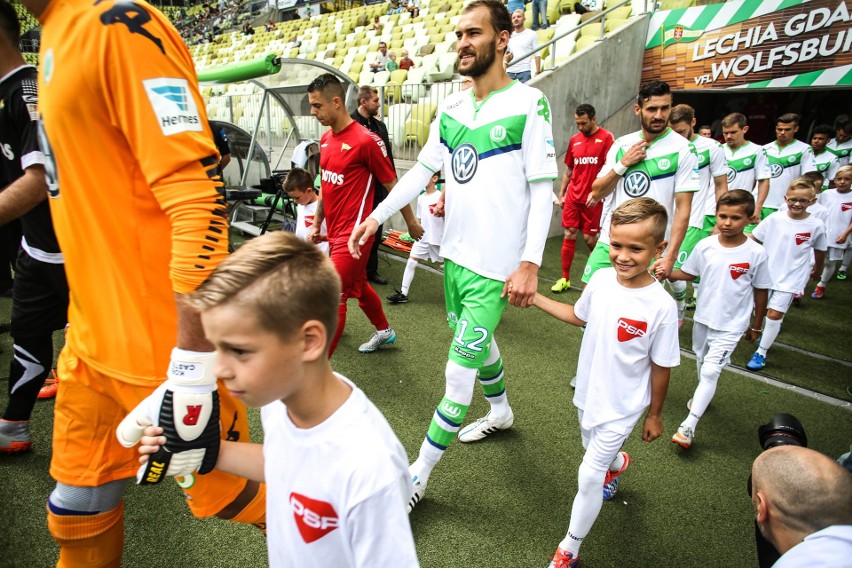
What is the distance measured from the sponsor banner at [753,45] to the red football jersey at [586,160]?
4224 mm

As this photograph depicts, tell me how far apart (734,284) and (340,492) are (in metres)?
3.00

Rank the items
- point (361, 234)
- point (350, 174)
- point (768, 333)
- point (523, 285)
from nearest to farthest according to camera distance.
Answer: point (523, 285) → point (361, 234) → point (350, 174) → point (768, 333)

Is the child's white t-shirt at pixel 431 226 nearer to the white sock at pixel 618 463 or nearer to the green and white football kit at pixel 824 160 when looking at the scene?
the white sock at pixel 618 463

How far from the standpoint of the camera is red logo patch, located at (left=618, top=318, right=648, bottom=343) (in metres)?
2.00

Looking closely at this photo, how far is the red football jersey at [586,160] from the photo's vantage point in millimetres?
5793

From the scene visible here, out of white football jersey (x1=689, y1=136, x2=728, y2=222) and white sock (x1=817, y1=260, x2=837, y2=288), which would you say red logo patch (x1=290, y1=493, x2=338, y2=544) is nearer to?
white football jersey (x1=689, y1=136, x2=728, y2=222)

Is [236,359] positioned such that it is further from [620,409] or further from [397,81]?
[397,81]

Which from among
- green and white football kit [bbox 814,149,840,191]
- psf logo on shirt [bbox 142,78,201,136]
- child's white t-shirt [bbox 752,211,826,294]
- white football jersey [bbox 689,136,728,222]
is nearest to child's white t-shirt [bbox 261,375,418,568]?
psf logo on shirt [bbox 142,78,201,136]

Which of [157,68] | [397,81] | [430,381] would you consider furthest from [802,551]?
[397,81]

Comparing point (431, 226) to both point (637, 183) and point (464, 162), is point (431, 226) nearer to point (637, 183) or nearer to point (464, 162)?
point (637, 183)

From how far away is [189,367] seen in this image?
108 centimetres

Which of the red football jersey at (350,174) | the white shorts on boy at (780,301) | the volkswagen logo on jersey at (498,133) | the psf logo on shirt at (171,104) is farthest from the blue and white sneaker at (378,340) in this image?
the white shorts on boy at (780,301)

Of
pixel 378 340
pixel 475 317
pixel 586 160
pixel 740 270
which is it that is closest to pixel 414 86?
pixel 586 160

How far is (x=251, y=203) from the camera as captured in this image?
8.00 m
